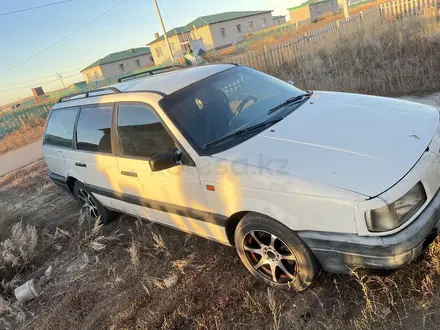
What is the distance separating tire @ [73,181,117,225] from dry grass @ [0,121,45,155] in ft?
40.2

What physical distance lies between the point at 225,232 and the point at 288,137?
94 centimetres

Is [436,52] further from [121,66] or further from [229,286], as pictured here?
[121,66]

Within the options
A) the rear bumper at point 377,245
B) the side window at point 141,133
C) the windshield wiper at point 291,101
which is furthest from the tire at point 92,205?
the rear bumper at point 377,245

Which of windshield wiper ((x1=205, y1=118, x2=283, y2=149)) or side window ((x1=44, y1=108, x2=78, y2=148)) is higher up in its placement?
side window ((x1=44, y1=108, x2=78, y2=148))

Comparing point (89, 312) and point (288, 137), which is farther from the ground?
point (288, 137)

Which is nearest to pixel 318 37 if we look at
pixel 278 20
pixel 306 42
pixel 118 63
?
pixel 306 42

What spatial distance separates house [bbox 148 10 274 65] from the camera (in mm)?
51125

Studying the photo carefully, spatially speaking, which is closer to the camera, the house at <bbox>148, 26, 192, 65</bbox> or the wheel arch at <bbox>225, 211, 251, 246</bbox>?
the wheel arch at <bbox>225, 211, 251, 246</bbox>

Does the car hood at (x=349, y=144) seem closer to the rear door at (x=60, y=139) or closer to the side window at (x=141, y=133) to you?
the side window at (x=141, y=133)

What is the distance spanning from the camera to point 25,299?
347cm

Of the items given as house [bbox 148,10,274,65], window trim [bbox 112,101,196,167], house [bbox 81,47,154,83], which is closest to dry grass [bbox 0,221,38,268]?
window trim [bbox 112,101,196,167]

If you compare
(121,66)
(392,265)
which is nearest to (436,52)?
(392,265)

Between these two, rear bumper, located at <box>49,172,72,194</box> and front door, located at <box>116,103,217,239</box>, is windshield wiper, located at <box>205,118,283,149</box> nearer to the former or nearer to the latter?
front door, located at <box>116,103,217,239</box>

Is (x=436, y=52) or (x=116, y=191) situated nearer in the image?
(x=116, y=191)
